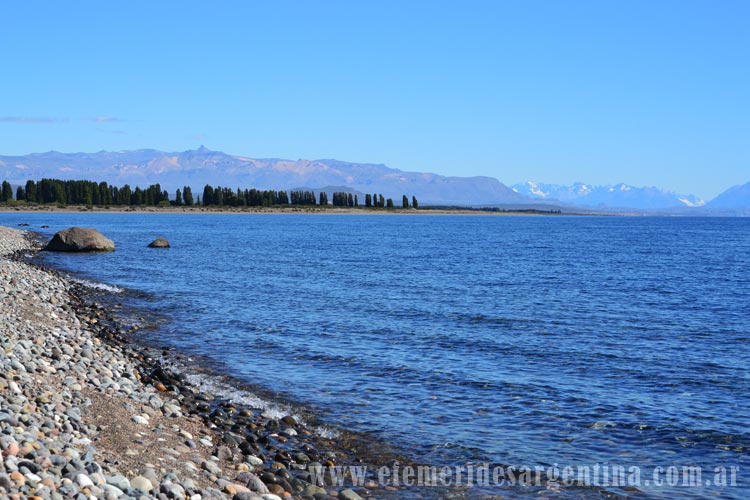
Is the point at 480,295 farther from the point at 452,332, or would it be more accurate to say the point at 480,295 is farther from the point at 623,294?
the point at 452,332

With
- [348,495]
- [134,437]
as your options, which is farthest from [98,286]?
[348,495]

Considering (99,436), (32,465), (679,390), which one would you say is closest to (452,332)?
(679,390)

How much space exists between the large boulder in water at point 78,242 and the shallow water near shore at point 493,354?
45.4 feet

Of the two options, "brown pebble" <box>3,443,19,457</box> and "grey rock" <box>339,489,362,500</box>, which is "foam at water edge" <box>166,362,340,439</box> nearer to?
"grey rock" <box>339,489,362,500</box>

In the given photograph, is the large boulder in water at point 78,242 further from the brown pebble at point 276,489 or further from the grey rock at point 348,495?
the grey rock at point 348,495

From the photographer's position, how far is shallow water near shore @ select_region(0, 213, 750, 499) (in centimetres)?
1641

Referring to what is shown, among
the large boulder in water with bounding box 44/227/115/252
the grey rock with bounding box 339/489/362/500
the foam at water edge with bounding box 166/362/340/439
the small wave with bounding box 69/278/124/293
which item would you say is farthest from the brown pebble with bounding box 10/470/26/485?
the large boulder in water with bounding box 44/227/115/252

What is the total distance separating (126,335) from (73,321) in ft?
7.49

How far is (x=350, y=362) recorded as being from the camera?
23453 millimetres

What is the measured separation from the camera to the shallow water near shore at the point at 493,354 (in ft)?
53.8

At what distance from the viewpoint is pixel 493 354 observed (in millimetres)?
24844

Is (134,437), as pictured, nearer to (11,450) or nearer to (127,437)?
(127,437)

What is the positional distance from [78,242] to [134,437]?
189 feet

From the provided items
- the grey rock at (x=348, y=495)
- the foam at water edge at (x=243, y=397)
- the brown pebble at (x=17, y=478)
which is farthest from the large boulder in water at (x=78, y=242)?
the brown pebble at (x=17, y=478)
